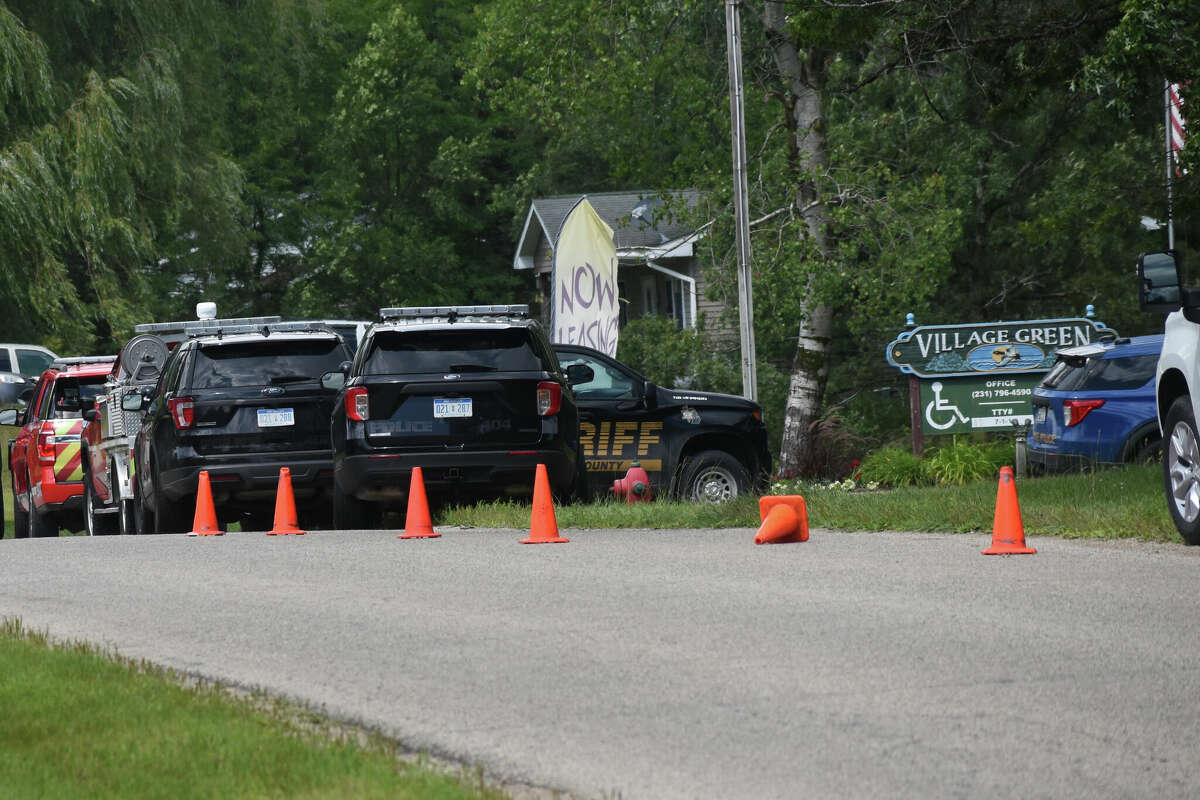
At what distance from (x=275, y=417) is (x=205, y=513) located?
1337 millimetres

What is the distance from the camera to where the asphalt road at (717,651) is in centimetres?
607

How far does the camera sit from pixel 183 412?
656 inches

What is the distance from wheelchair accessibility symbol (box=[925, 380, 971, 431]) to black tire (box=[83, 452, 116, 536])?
10.0 m

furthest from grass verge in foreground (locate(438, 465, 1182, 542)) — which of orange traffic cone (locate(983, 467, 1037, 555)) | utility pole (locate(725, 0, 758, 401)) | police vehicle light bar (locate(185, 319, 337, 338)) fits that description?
utility pole (locate(725, 0, 758, 401))

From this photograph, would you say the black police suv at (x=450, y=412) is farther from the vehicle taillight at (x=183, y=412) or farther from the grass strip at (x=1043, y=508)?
the grass strip at (x=1043, y=508)

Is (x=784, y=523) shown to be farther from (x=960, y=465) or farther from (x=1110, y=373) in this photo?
(x=960, y=465)

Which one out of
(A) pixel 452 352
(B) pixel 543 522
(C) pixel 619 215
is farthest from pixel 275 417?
(C) pixel 619 215

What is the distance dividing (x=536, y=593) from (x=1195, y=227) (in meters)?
14.3

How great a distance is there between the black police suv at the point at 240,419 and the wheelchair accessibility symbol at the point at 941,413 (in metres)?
9.02

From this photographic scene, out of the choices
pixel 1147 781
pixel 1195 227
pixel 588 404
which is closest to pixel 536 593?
pixel 1147 781

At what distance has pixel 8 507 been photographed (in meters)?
31.4

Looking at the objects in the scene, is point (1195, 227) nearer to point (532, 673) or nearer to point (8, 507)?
point (532, 673)

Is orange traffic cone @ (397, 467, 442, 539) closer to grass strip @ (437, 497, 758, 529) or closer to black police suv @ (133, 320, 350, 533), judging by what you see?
grass strip @ (437, 497, 758, 529)

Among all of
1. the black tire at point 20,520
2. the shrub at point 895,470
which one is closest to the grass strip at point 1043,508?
the shrub at point 895,470
